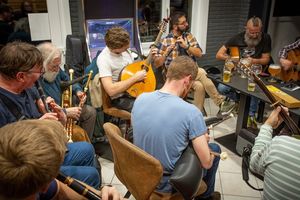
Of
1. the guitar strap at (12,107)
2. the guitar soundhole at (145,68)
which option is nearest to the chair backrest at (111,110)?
the guitar soundhole at (145,68)

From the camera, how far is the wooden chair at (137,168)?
1.48 m

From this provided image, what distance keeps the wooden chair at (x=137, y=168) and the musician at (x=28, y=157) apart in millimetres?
603

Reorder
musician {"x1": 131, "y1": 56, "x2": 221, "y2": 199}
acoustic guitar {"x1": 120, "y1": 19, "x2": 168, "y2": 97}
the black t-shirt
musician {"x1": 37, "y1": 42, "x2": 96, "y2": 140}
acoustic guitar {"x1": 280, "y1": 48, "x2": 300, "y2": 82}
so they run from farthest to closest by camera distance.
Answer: the black t-shirt < acoustic guitar {"x1": 280, "y1": 48, "x2": 300, "y2": 82} < acoustic guitar {"x1": 120, "y1": 19, "x2": 168, "y2": 97} < musician {"x1": 37, "y1": 42, "x2": 96, "y2": 140} < musician {"x1": 131, "y1": 56, "x2": 221, "y2": 199}

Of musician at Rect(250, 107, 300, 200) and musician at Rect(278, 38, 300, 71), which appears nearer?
musician at Rect(250, 107, 300, 200)

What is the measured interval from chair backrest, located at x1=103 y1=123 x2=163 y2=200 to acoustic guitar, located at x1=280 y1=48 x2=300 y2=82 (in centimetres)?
233

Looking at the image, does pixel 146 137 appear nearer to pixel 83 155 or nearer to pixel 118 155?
pixel 118 155

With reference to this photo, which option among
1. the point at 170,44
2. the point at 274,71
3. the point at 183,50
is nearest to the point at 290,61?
the point at 274,71

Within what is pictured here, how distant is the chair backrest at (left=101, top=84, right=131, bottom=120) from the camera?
2.60 meters

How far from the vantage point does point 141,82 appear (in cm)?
271

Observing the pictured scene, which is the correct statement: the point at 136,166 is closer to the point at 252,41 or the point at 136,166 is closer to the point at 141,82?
the point at 141,82

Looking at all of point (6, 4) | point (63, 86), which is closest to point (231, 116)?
point (63, 86)

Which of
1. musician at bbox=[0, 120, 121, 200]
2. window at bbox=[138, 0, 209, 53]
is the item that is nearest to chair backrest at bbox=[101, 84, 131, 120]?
musician at bbox=[0, 120, 121, 200]

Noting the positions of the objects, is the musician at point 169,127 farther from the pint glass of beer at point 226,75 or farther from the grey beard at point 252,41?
the grey beard at point 252,41

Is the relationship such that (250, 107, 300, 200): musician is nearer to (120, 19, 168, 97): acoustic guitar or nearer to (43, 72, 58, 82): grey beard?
(120, 19, 168, 97): acoustic guitar
